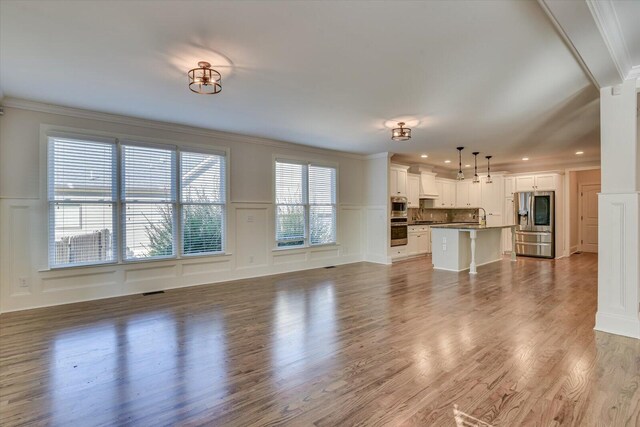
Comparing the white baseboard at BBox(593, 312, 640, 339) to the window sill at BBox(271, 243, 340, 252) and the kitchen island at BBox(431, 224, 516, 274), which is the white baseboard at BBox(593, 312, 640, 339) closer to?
the kitchen island at BBox(431, 224, 516, 274)

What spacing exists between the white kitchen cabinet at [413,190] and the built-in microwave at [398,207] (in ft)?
1.69

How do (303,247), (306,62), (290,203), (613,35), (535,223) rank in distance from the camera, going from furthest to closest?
(535,223) < (303,247) < (290,203) < (306,62) < (613,35)

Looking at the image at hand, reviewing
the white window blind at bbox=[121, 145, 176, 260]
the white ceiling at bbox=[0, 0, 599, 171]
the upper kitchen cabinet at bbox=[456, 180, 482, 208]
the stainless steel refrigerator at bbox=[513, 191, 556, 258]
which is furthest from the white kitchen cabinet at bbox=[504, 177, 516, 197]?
the white window blind at bbox=[121, 145, 176, 260]

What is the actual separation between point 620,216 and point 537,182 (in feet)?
20.0

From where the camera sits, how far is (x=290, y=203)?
666 centimetres

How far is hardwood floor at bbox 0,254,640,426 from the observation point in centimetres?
196

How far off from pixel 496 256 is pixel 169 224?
7306 mm

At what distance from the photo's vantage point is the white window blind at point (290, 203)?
6.49 metres

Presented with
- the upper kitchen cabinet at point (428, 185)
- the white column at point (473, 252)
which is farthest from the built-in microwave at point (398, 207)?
the white column at point (473, 252)

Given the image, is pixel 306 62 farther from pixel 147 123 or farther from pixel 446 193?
pixel 446 193

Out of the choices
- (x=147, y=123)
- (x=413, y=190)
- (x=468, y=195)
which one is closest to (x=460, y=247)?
(x=413, y=190)

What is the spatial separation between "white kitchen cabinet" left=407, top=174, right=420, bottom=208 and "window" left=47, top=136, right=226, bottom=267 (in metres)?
5.10

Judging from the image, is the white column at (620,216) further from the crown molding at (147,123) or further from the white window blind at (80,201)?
the white window blind at (80,201)

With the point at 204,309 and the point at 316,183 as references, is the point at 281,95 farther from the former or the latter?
the point at 316,183
